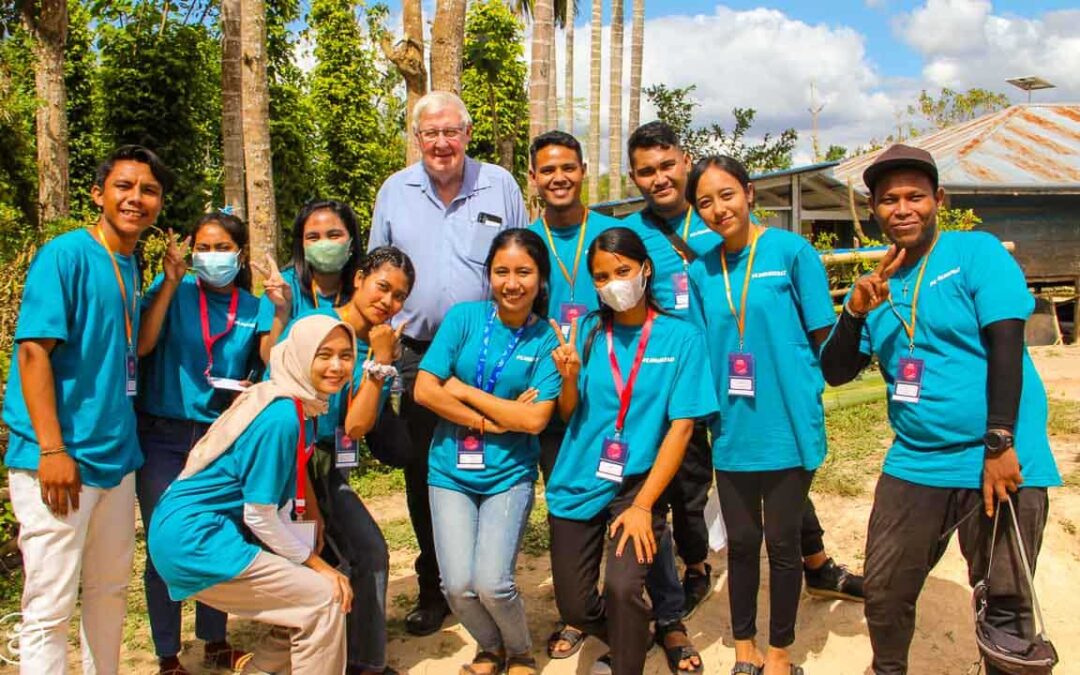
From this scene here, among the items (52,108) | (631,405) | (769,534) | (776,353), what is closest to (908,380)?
(776,353)

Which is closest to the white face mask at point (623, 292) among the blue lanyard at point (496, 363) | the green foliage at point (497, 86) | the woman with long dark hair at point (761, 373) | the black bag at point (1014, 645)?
the woman with long dark hair at point (761, 373)

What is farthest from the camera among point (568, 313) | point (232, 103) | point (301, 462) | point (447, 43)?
point (232, 103)

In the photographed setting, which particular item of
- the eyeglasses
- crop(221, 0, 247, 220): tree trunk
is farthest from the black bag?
crop(221, 0, 247, 220): tree trunk

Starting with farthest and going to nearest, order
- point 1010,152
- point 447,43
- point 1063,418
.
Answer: point 1010,152 → point 1063,418 → point 447,43

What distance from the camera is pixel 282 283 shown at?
11.9 feet

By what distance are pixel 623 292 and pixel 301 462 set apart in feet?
4.63

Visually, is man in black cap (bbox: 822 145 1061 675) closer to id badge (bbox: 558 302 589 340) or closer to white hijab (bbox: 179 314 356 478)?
id badge (bbox: 558 302 589 340)

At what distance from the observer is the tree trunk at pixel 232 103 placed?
10.5 metres

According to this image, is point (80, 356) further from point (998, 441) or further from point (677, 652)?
point (998, 441)

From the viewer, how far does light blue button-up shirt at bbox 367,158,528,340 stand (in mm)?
3990

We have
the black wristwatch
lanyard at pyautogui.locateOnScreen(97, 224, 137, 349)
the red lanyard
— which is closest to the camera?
the black wristwatch

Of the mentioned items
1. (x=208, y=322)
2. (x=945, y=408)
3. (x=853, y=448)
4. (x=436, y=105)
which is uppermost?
(x=436, y=105)

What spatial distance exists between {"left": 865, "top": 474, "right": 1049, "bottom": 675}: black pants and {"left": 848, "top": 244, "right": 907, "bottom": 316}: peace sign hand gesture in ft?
2.09

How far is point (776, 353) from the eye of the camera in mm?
3404
